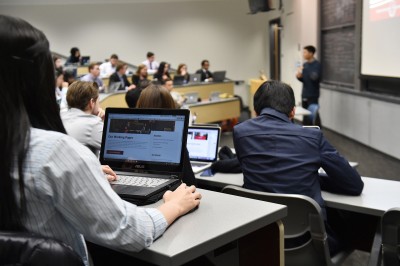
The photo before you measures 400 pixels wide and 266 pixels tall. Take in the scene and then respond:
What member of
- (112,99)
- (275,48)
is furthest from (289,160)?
(275,48)

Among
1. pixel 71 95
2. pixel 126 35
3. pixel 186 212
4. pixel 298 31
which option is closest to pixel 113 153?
pixel 186 212

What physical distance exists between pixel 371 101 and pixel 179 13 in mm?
8218

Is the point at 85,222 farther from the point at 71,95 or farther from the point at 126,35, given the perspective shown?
the point at 126,35

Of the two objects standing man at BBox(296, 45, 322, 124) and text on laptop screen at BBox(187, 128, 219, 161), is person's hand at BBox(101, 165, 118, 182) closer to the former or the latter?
text on laptop screen at BBox(187, 128, 219, 161)

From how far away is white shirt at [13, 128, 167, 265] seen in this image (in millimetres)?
1038

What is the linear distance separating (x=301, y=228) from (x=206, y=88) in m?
7.54

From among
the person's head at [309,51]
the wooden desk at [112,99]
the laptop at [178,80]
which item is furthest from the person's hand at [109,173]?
the laptop at [178,80]

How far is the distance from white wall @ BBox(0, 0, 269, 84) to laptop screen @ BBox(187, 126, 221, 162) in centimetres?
1050

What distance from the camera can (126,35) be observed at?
523 inches

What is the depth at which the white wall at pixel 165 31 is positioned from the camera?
13.2 meters

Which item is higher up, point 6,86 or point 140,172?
point 6,86

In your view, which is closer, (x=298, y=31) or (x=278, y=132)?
(x=278, y=132)

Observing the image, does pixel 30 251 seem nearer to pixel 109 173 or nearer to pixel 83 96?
pixel 109 173

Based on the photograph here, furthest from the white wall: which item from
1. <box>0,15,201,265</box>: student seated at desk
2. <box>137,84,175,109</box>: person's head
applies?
<box>0,15,201,265</box>: student seated at desk
